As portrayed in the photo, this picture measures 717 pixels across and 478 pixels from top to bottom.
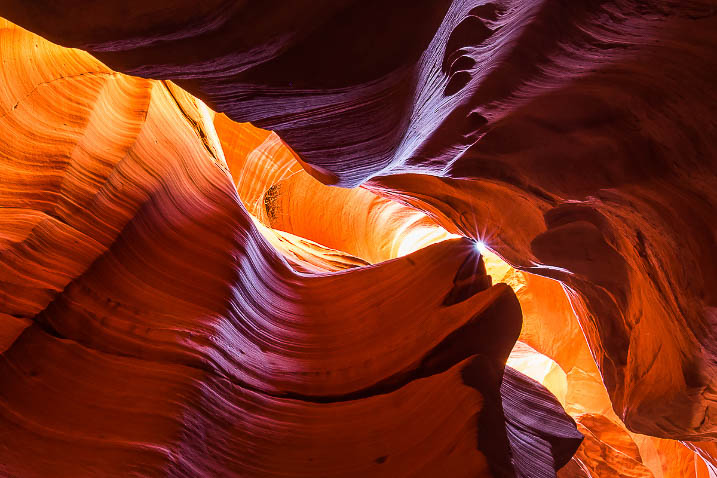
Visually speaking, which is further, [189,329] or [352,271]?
[352,271]

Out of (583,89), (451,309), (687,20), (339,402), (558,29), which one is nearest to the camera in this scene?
(687,20)

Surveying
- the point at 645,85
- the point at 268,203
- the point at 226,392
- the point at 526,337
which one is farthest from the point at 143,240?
the point at 526,337

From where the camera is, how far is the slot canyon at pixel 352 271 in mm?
2152

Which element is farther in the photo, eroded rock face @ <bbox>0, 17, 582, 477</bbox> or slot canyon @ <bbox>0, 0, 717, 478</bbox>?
eroded rock face @ <bbox>0, 17, 582, 477</bbox>

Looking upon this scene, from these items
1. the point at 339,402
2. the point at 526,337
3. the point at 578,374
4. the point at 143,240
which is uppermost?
the point at 143,240

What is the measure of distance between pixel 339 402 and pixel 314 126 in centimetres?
173

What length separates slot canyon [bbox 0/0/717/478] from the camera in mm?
2152

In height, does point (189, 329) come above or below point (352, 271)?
above

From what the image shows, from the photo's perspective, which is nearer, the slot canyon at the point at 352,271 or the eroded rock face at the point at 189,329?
the slot canyon at the point at 352,271

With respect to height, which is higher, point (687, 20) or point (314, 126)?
point (687, 20)

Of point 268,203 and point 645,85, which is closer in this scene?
point 645,85

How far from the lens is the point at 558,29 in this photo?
2.27 meters

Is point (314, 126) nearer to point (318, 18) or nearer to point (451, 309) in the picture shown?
point (318, 18)

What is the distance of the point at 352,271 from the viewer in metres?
4.38
